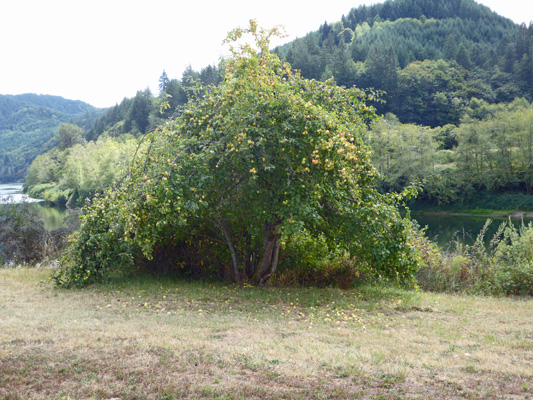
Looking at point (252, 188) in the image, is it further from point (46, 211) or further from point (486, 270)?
point (46, 211)

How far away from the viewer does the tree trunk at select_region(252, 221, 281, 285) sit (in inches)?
436

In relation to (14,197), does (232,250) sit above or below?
below

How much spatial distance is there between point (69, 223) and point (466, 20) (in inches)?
7361

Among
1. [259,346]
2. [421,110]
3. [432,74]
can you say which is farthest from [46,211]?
[432,74]

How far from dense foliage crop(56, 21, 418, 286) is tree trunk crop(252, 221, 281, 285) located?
0.09 feet

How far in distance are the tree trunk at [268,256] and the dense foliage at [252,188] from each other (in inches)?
1.0

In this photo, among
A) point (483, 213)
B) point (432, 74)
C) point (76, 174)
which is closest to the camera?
point (483, 213)

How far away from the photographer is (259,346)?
20.5 ft

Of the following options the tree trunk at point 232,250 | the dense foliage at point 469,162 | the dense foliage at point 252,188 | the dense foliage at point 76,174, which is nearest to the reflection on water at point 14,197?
the dense foliage at point 76,174

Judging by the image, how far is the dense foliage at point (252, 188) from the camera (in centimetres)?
908

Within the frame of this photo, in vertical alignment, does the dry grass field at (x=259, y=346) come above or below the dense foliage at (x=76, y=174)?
below

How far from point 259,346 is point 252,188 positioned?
4.10 m

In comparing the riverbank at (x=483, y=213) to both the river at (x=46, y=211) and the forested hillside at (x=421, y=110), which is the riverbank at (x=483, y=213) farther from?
the river at (x=46, y=211)

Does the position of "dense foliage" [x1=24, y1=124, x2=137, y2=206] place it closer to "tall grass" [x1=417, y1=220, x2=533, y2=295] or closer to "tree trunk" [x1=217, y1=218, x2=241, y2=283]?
"tree trunk" [x1=217, y1=218, x2=241, y2=283]
